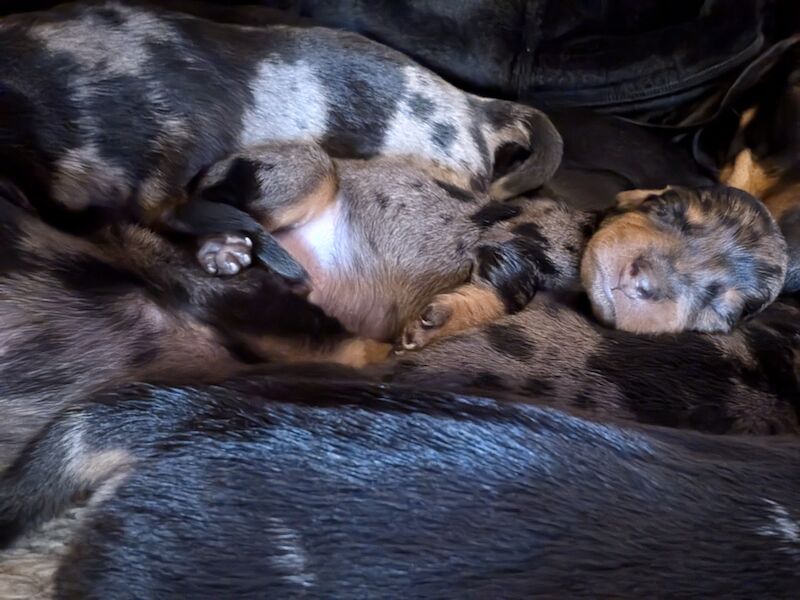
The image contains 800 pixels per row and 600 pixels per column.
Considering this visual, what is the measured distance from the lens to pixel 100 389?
114cm

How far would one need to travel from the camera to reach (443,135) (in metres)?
1.87

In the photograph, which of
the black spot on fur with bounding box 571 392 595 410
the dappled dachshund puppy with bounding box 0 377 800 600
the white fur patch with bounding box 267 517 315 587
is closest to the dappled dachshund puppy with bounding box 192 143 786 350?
the black spot on fur with bounding box 571 392 595 410

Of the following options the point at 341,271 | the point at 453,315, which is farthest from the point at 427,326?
the point at 341,271

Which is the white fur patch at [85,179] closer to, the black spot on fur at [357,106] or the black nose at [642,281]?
the black spot on fur at [357,106]

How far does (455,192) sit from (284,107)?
14.7 inches

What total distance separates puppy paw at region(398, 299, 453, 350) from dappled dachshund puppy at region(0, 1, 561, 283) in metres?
0.21

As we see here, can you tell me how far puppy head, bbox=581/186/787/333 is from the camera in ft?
4.95

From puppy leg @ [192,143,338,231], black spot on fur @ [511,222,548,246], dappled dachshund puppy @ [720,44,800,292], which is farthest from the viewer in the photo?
dappled dachshund puppy @ [720,44,800,292]

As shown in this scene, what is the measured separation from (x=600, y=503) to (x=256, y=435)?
1.19ft

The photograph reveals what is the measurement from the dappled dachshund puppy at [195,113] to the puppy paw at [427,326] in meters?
0.21

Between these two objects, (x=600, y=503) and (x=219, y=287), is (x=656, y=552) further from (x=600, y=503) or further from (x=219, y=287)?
(x=219, y=287)

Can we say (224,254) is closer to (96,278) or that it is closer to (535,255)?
(96,278)

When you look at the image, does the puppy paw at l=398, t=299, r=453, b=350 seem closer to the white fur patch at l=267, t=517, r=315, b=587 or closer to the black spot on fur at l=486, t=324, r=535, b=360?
the black spot on fur at l=486, t=324, r=535, b=360

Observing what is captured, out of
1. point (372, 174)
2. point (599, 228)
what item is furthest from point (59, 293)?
point (599, 228)
